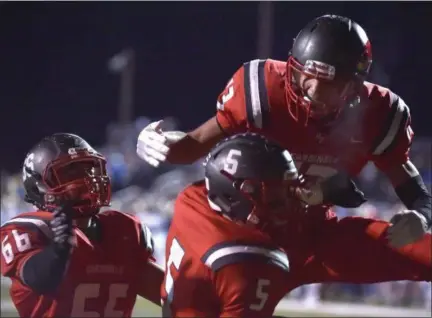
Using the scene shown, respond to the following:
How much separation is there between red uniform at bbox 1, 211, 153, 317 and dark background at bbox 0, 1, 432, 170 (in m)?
1.08

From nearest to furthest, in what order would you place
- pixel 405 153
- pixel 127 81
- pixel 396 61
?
1. pixel 405 153
2. pixel 396 61
3. pixel 127 81

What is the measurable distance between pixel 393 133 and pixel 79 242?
633 mm

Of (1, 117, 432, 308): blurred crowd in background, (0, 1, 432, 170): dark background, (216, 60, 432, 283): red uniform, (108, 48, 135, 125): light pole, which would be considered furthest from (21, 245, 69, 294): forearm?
(108, 48, 135, 125): light pole

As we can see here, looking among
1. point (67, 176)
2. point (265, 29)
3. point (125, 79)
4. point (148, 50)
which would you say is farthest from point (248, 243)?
point (125, 79)

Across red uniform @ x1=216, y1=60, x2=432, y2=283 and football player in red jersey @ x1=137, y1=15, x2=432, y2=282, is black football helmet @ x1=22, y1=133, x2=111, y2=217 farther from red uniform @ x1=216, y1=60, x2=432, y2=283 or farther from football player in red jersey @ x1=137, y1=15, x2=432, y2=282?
red uniform @ x1=216, y1=60, x2=432, y2=283

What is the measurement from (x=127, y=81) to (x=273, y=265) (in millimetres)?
2948

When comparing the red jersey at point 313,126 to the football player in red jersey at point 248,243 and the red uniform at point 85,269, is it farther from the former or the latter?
the red uniform at point 85,269

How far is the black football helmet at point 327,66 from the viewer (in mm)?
1523

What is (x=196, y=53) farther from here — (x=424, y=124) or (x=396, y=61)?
(x=424, y=124)

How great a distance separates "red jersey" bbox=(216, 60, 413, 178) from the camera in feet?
5.23

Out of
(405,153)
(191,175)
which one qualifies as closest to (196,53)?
(191,175)

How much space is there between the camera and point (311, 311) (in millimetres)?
3207

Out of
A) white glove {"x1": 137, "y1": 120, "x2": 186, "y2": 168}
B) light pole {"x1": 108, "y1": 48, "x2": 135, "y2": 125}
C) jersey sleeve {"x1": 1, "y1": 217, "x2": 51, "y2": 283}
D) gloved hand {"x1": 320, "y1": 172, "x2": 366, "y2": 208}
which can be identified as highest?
white glove {"x1": 137, "y1": 120, "x2": 186, "y2": 168}

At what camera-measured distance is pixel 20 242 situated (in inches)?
61.3
